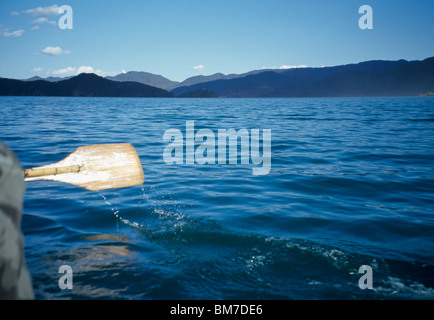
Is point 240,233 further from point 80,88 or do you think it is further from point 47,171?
point 80,88

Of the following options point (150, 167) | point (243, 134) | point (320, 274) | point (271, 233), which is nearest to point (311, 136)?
point (243, 134)

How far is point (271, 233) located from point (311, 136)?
1138 centimetres

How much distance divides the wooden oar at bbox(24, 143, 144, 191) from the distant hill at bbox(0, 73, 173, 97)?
144 meters

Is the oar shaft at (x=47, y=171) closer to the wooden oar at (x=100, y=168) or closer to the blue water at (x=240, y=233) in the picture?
the wooden oar at (x=100, y=168)

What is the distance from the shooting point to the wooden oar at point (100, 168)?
3.92 m

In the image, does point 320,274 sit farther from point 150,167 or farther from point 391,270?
point 150,167

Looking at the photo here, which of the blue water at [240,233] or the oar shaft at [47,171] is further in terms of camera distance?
the blue water at [240,233]

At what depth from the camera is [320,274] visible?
3646 millimetres

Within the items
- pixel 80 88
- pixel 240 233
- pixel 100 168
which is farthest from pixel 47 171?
pixel 80 88

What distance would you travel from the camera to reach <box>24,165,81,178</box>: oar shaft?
Answer: 3069mm

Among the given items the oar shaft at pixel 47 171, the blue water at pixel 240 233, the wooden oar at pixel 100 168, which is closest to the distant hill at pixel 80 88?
the blue water at pixel 240 233

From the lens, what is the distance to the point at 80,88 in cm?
13850

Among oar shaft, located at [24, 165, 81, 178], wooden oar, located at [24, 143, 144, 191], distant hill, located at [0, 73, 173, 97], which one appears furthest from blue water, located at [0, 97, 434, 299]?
distant hill, located at [0, 73, 173, 97]

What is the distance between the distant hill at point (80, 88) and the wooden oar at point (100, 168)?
14382 centimetres
